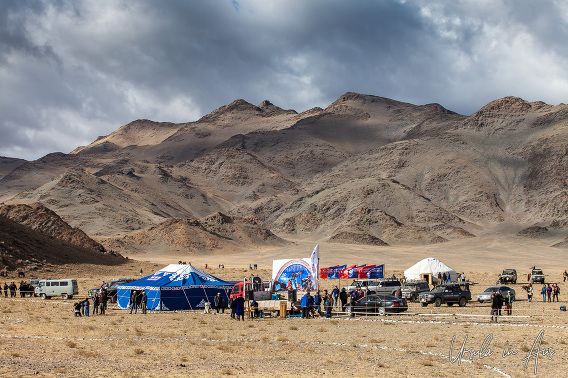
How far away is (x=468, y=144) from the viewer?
17438cm

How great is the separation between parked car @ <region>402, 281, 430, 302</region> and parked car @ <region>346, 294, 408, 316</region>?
8223mm

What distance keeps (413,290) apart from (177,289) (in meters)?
14.8

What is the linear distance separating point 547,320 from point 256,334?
12.4 metres

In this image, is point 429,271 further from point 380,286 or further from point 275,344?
point 275,344

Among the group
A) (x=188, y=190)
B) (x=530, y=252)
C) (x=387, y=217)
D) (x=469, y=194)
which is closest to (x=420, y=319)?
(x=530, y=252)

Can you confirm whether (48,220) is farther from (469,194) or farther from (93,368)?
(469,194)

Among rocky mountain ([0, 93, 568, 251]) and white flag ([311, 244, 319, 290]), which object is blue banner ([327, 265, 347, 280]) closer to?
white flag ([311, 244, 319, 290])

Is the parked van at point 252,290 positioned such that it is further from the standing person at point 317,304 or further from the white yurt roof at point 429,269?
the white yurt roof at point 429,269

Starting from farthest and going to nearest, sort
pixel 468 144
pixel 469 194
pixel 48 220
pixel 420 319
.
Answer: pixel 468 144, pixel 469 194, pixel 48 220, pixel 420 319

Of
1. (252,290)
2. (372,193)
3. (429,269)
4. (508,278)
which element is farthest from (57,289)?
(372,193)

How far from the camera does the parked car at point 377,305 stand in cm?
2841

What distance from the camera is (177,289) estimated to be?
3216 cm

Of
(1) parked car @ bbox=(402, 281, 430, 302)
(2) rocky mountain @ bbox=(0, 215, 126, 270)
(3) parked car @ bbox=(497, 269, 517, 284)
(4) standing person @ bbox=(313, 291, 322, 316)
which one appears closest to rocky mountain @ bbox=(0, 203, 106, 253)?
(2) rocky mountain @ bbox=(0, 215, 126, 270)

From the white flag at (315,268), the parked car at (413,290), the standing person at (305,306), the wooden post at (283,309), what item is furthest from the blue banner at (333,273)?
the standing person at (305,306)
